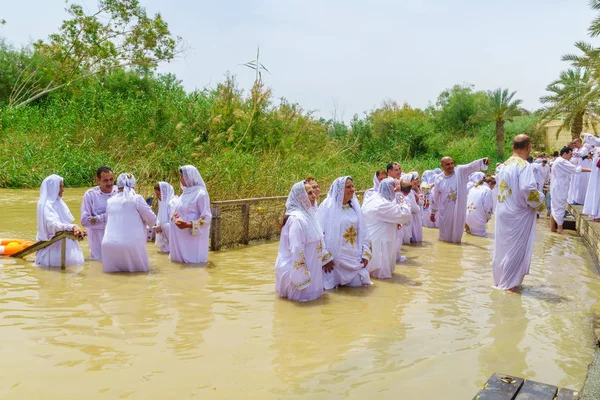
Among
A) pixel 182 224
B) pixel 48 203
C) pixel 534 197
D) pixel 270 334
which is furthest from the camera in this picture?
pixel 182 224

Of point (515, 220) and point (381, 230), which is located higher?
point (515, 220)

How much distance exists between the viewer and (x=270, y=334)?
5.00 meters

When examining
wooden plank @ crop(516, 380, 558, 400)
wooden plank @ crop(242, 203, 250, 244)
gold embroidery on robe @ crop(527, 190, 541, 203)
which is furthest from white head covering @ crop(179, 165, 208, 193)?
wooden plank @ crop(516, 380, 558, 400)

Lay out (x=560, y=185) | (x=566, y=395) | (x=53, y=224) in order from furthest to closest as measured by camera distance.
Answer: (x=560, y=185) < (x=53, y=224) < (x=566, y=395)

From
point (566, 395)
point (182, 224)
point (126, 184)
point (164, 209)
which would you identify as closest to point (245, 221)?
point (164, 209)

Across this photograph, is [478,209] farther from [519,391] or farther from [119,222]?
[519,391]

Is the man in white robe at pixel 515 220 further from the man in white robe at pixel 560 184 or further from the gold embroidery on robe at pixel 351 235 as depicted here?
the man in white robe at pixel 560 184

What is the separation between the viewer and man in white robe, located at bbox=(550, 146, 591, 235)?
11812 mm

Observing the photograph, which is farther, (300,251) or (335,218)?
(335,218)

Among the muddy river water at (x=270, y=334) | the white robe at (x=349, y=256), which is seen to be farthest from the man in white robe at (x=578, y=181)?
the white robe at (x=349, y=256)

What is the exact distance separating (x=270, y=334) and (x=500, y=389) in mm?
2219

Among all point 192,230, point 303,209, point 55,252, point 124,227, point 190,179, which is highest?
point 190,179

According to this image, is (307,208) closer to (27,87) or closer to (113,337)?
(113,337)

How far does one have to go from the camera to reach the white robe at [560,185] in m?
11.8
